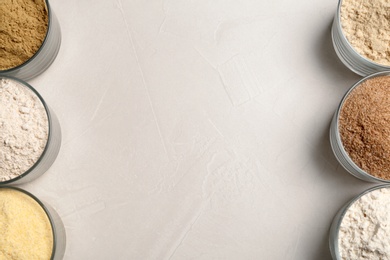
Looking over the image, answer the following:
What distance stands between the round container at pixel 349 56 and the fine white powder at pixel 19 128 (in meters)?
0.82

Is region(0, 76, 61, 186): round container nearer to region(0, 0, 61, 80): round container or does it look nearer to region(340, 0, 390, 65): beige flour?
region(0, 0, 61, 80): round container

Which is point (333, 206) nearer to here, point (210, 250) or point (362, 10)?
point (210, 250)

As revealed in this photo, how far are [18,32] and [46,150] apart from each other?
1.09 feet

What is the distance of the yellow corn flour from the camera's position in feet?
4.08

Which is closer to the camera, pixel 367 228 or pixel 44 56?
pixel 367 228

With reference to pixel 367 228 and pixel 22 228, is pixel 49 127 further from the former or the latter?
pixel 367 228

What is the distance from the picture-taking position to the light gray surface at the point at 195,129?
1.37m

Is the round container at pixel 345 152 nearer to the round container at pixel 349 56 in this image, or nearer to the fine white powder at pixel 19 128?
the round container at pixel 349 56

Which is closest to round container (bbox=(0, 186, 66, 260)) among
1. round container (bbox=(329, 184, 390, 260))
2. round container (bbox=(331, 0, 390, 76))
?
round container (bbox=(329, 184, 390, 260))

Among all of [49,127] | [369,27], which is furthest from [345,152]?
[49,127]

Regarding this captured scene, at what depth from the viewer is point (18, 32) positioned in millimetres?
1350

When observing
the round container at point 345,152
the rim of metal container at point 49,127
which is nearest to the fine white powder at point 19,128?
the rim of metal container at point 49,127

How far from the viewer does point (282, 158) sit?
1390 mm

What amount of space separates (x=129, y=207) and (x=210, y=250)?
251 mm
